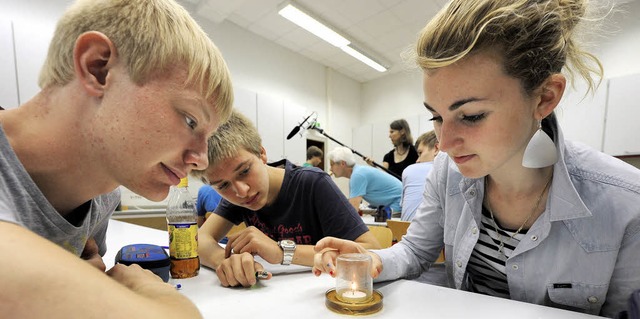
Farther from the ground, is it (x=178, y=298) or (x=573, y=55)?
(x=573, y=55)

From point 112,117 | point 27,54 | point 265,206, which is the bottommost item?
point 265,206

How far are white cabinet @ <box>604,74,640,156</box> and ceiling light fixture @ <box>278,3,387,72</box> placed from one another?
303 centimetres

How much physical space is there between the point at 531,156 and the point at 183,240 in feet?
2.93

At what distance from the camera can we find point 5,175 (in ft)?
1.33

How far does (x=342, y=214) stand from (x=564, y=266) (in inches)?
24.5

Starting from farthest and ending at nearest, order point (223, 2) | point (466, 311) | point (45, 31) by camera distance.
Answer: point (223, 2), point (45, 31), point (466, 311)

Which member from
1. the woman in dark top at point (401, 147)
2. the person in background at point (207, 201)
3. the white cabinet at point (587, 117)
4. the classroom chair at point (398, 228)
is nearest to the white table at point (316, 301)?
the classroom chair at point (398, 228)

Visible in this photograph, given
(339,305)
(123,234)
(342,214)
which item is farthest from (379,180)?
(339,305)

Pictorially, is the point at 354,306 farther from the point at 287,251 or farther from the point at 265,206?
the point at 265,206

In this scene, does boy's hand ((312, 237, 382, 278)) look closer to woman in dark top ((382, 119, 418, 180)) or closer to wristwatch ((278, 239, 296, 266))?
wristwatch ((278, 239, 296, 266))

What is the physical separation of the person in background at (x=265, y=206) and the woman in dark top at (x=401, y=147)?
2.72 metres

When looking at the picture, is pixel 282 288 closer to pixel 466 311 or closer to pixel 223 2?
pixel 466 311

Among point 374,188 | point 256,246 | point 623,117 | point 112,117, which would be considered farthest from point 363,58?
point 112,117

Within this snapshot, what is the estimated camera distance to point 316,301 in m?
0.61
